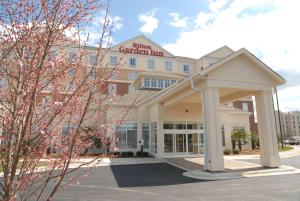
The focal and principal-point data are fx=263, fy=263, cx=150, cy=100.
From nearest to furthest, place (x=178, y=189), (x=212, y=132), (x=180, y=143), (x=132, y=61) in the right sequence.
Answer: (x=178, y=189) < (x=212, y=132) < (x=180, y=143) < (x=132, y=61)

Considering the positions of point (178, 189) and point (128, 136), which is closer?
point (178, 189)

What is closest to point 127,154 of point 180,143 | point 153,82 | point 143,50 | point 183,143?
point 180,143

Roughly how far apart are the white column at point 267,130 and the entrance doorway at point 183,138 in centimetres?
958

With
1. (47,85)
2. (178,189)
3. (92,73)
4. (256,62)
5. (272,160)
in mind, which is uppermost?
(256,62)

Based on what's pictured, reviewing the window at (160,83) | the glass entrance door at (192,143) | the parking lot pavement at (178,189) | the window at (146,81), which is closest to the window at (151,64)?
the window at (160,83)

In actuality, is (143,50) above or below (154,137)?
above

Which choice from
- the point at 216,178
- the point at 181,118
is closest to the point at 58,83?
the point at 216,178

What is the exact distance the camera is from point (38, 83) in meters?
2.61

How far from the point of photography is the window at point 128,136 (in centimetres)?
2711

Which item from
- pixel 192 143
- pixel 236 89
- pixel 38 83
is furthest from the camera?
pixel 192 143

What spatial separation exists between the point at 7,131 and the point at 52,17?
1.23 metres

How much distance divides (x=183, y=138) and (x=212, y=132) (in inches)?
449

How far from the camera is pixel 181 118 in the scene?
25266 millimetres

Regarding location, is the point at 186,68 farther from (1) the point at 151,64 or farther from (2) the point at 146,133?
(2) the point at 146,133
